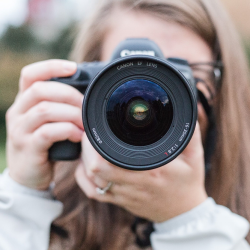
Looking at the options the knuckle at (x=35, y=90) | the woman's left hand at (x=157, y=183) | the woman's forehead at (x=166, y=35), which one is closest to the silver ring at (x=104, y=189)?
the woman's left hand at (x=157, y=183)

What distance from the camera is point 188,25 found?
0.78 meters

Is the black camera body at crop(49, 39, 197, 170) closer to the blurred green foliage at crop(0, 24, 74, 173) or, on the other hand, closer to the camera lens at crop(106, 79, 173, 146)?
the camera lens at crop(106, 79, 173, 146)

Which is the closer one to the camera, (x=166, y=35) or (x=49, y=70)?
(x=49, y=70)

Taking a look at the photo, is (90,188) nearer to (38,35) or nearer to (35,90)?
(35,90)

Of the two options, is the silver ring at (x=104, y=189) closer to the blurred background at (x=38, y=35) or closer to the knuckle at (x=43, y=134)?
the knuckle at (x=43, y=134)

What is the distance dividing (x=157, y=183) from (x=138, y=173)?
0.04m

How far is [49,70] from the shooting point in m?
0.64

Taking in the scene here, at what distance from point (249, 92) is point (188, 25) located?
262 mm

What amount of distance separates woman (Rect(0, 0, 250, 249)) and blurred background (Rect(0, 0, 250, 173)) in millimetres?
2591

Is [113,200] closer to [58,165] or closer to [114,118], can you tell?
[114,118]

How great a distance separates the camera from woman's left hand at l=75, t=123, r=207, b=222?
58 centimetres

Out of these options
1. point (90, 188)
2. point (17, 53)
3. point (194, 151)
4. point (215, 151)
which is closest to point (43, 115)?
point (90, 188)

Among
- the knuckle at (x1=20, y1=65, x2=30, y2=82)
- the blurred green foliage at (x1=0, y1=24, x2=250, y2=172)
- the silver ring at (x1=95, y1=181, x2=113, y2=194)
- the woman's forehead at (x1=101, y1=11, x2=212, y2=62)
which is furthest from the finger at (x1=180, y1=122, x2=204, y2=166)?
the blurred green foliage at (x1=0, y1=24, x2=250, y2=172)

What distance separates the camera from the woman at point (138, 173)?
606mm
